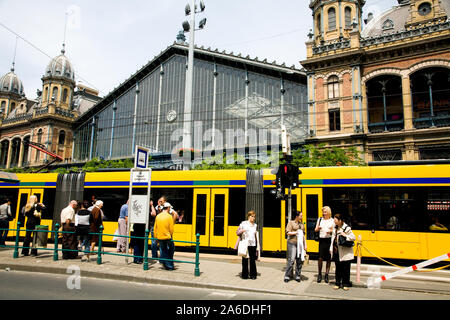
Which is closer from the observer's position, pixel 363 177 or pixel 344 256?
pixel 344 256

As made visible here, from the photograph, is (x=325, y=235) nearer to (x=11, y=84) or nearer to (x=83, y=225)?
(x=83, y=225)

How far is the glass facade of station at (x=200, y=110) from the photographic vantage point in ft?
98.5

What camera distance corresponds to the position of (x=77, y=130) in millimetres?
44375

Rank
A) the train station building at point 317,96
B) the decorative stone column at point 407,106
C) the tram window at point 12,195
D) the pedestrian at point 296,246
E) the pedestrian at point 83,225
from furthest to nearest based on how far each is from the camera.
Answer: the train station building at point 317,96 → the decorative stone column at point 407,106 → the tram window at point 12,195 → the pedestrian at point 83,225 → the pedestrian at point 296,246

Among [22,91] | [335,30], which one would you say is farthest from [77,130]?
[335,30]

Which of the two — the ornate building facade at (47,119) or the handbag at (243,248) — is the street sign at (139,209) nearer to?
the handbag at (243,248)

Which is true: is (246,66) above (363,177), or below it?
above

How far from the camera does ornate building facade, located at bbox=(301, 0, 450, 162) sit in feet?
80.1

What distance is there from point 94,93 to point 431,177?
2237 inches

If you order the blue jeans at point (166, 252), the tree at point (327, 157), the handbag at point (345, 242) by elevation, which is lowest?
the blue jeans at point (166, 252)

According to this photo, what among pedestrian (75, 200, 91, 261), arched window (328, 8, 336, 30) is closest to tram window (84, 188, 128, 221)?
pedestrian (75, 200, 91, 261)

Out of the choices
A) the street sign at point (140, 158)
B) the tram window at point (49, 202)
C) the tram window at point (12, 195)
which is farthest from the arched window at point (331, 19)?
the tram window at point (12, 195)

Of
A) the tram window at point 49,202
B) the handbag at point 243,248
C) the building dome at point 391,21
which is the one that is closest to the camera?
the handbag at point 243,248
